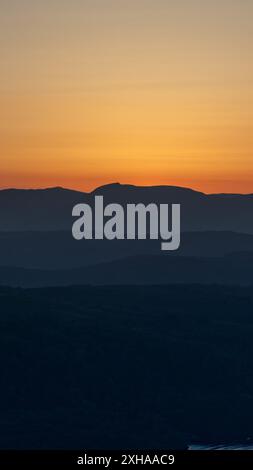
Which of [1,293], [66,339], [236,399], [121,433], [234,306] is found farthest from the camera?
Answer: [234,306]

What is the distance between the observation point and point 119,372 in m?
135

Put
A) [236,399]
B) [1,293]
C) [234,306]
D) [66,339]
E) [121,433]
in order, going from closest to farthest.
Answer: [121,433]
[236,399]
[66,339]
[1,293]
[234,306]

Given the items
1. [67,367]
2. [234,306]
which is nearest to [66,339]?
[67,367]

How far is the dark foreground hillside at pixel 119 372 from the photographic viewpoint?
389 ft

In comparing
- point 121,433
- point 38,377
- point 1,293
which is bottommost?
point 121,433

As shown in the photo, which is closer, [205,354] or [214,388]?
[214,388]

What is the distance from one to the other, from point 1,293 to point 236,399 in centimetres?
4432

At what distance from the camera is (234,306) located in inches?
6870

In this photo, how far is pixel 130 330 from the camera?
15225cm

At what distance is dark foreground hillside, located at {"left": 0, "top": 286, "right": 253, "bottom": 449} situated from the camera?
389ft

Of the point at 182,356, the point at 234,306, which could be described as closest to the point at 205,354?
the point at 182,356

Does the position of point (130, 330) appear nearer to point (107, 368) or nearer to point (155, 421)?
point (107, 368)

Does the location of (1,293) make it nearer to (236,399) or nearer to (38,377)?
(38,377)

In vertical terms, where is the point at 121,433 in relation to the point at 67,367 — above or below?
below
